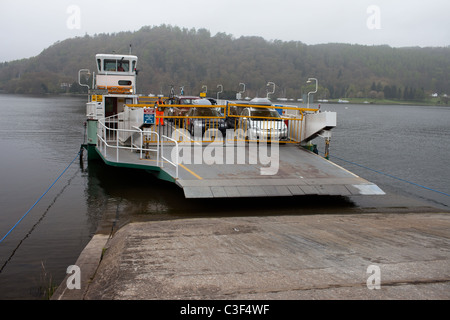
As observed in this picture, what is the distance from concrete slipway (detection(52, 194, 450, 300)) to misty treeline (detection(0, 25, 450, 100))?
221 feet

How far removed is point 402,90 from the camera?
16125cm

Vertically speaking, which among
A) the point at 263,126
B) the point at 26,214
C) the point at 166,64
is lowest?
the point at 26,214

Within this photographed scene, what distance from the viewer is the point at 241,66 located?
3735 inches

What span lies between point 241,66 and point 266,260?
9168 cm

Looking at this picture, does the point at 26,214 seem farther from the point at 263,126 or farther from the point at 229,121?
the point at 229,121

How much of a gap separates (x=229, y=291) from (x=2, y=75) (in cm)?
19683

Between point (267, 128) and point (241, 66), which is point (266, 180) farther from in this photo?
point (241, 66)

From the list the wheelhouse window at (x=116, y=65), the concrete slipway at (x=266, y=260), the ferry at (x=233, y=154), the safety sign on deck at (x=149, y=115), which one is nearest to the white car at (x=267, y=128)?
the ferry at (x=233, y=154)

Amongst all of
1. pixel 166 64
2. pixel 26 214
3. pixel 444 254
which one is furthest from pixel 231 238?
pixel 166 64

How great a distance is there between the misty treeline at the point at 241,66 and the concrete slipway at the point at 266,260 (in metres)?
67.5

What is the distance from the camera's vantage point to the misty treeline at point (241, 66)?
95.1 m

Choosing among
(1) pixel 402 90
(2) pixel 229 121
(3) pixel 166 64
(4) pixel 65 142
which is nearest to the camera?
(2) pixel 229 121

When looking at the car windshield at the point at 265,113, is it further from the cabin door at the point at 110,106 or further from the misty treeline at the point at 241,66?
the misty treeline at the point at 241,66
